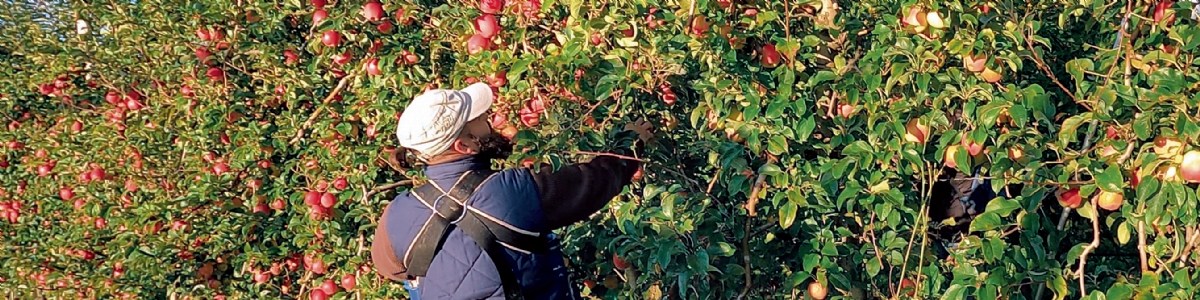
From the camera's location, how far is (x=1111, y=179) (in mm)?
1816

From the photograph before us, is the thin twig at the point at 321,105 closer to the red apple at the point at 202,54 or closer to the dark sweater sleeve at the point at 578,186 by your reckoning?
the red apple at the point at 202,54

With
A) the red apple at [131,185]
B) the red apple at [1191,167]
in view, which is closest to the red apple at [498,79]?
the red apple at [1191,167]

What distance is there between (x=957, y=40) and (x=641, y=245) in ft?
2.25

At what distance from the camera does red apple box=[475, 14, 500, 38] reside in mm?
2641

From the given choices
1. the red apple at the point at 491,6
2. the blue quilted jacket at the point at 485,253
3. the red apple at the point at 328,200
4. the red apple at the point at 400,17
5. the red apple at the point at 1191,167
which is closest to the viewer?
the red apple at the point at 1191,167

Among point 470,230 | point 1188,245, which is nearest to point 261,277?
point 470,230

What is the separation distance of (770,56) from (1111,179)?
0.69m

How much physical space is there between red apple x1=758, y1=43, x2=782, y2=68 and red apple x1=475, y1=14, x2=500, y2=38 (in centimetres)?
64

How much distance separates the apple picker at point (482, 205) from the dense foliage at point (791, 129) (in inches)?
3.0

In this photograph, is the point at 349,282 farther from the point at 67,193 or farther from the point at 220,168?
the point at 67,193

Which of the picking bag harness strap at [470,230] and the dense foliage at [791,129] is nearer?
the dense foliage at [791,129]

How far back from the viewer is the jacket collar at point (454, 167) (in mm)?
2467

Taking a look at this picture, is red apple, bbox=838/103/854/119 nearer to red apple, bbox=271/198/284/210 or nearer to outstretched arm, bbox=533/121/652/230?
outstretched arm, bbox=533/121/652/230

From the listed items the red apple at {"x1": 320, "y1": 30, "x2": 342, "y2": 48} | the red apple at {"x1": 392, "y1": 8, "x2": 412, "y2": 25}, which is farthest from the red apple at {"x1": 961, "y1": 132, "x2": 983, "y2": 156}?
the red apple at {"x1": 320, "y1": 30, "x2": 342, "y2": 48}
